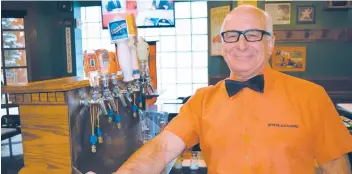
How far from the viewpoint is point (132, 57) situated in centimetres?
178

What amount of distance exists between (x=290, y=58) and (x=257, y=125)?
3.42m

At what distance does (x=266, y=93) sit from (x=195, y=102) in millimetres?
261

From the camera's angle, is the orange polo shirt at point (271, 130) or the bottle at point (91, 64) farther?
the bottle at point (91, 64)

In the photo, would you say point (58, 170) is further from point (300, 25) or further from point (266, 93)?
point (300, 25)

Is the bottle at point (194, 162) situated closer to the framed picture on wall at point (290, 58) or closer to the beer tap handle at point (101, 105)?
the beer tap handle at point (101, 105)

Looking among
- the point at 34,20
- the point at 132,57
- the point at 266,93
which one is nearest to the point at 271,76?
the point at 266,93

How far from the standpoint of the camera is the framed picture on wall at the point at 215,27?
4.53m

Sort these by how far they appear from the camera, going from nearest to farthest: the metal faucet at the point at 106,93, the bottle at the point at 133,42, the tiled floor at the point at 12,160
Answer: the metal faucet at the point at 106,93
the bottle at the point at 133,42
the tiled floor at the point at 12,160

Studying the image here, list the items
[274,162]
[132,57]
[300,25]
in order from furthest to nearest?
[300,25] → [132,57] → [274,162]

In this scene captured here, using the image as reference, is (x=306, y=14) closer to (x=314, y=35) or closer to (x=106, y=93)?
(x=314, y=35)

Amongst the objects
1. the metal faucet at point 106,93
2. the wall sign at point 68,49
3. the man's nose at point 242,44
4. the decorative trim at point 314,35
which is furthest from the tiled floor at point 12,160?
the decorative trim at point 314,35

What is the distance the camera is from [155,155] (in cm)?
113

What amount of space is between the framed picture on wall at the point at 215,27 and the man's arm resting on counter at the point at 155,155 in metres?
3.47

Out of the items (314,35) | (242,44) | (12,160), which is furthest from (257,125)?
(12,160)
